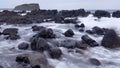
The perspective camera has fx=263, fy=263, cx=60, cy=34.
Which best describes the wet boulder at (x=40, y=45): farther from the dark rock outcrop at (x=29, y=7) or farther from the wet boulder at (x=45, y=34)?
the dark rock outcrop at (x=29, y=7)

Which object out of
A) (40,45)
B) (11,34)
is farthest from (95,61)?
(11,34)

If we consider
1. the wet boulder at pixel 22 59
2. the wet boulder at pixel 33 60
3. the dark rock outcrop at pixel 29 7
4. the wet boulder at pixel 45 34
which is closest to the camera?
the wet boulder at pixel 33 60

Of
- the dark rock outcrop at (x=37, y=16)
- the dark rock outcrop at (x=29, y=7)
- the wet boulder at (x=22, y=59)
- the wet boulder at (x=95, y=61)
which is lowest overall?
the dark rock outcrop at (x=29, y=7)

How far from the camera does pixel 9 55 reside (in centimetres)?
1077

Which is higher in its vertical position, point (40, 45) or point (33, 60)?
point (40, 45)

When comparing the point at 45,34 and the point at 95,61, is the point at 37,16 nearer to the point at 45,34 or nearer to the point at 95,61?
the point at 45,34

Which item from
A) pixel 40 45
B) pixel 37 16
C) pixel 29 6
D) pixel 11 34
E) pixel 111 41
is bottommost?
pixel 29 6

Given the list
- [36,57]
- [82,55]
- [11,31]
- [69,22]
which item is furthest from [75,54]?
[69,22]

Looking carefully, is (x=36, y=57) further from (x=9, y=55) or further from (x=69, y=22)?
(x=69, y=22)

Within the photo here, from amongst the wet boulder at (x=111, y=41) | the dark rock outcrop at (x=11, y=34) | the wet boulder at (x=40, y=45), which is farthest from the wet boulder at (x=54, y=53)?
the dark rock outcrop at (x=11, y=34)

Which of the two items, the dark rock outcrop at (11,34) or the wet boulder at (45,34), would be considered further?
the dark rock outcrop at (11,34)

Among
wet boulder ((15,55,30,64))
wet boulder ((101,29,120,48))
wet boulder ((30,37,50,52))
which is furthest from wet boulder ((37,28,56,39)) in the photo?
wet boulder ((15,55,30,64))

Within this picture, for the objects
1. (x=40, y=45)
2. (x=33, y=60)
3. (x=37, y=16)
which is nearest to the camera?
(x=33, y=60)

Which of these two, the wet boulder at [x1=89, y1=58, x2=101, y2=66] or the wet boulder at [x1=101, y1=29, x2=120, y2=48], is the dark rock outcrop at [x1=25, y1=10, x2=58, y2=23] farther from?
the wet boulder at [x1=89, y1=58, x2=101, y2=66]
